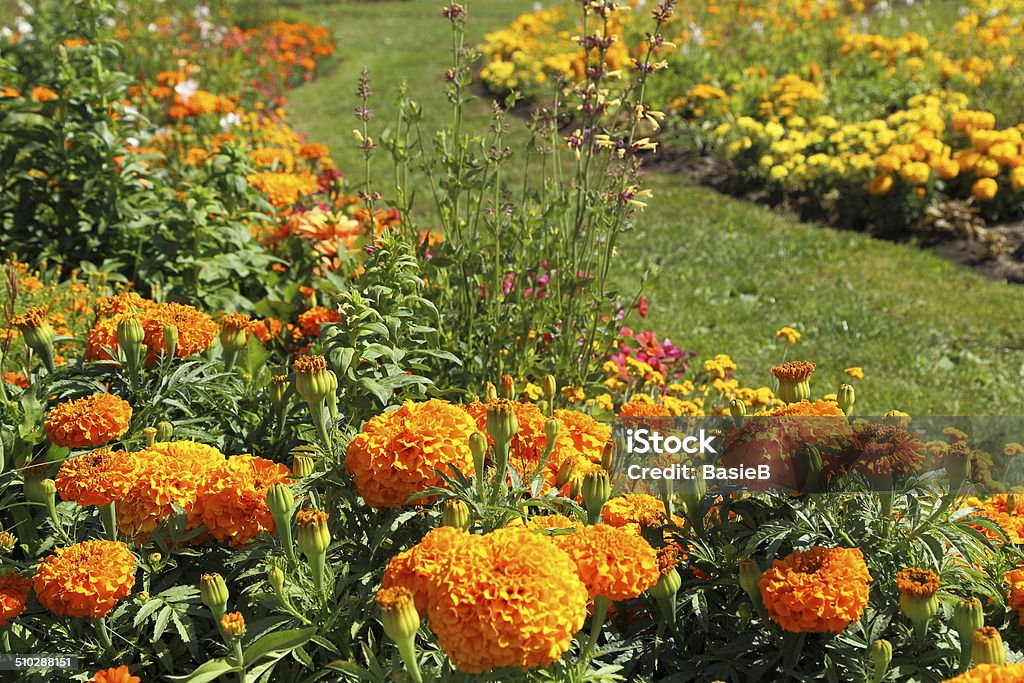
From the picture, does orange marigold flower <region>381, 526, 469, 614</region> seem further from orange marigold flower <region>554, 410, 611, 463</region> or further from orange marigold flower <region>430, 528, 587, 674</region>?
orange marigold flower <region>554, 410, 611, 463</region>

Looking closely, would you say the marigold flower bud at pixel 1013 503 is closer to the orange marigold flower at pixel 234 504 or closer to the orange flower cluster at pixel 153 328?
the orange marigold flower at pixel 234 504

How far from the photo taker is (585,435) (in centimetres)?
226

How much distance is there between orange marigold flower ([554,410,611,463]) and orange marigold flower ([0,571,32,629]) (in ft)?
3.57

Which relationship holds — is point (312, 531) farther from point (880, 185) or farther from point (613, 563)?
point (880, 185)

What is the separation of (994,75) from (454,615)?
7121 millimetres

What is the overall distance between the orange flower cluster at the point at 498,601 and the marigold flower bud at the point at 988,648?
2.01 feet

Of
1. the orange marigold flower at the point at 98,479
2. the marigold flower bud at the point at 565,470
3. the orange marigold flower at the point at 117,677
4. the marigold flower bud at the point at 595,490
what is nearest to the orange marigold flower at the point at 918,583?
the marigold flower bud at the point at 595,490

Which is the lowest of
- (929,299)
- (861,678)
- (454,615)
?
(929,299)

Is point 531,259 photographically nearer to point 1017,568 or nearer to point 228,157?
point 228,157

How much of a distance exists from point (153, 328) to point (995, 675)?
6.40 feet

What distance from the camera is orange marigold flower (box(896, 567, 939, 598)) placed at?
166 cm

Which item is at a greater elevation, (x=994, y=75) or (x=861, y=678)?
(x=994, y=75)

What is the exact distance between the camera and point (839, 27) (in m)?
9.06

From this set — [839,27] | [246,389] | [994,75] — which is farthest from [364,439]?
[839,27]
